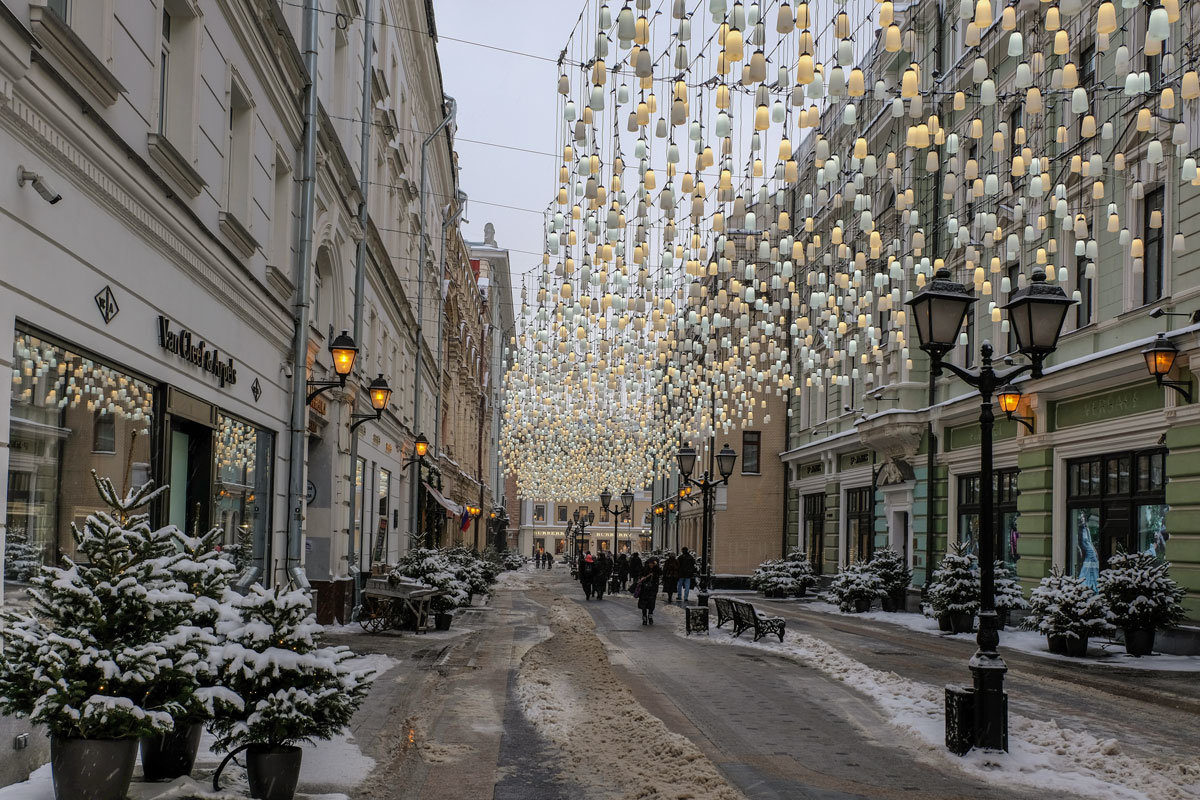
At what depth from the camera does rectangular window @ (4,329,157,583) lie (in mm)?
7625

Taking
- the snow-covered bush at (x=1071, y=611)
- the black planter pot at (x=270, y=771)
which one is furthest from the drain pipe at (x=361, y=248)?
the black planter pot at (x=270, y=771)

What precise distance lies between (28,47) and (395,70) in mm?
22599

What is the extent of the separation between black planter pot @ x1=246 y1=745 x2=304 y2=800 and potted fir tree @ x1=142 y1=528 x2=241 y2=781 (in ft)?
1.22

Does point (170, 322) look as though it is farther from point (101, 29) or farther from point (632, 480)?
point (632, 480)

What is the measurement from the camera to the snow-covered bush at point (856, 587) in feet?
103

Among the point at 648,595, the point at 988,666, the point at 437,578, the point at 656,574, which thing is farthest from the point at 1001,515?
the point at 988,666

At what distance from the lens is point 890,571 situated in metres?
31.7

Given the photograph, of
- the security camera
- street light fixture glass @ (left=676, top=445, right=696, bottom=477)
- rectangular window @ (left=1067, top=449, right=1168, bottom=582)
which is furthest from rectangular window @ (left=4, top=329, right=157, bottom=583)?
street light fixture glass @ (left=676, top=445, right=696, bottom=477)

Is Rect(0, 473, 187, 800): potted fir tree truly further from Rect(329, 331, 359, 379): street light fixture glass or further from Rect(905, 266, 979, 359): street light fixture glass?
Rect(329, 331, 359, 379): street light fixture glass

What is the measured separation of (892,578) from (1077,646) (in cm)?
1248

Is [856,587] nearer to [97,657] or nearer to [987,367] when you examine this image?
[987,367]

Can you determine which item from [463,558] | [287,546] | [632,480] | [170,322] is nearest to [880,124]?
[463,558]

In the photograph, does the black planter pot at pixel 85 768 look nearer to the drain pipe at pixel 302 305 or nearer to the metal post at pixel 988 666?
the metal post at pixel 988 666

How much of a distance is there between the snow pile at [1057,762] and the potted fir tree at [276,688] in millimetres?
5203
